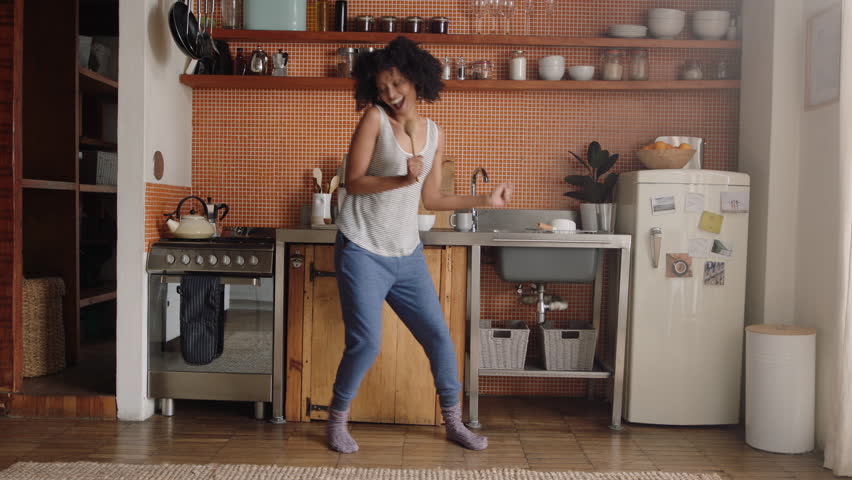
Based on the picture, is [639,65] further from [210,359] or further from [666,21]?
[210,359]

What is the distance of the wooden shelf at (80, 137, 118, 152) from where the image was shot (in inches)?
174

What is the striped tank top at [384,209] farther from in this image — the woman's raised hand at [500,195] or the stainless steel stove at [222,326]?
the stainless steel stove at [222,326]

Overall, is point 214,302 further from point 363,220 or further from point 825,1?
point 825,1

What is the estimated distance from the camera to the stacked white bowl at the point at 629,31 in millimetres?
3566

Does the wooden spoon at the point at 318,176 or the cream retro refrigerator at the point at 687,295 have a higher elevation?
the wooden spoon at the point at 318,176

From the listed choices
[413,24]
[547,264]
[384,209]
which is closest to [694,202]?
[547,264]

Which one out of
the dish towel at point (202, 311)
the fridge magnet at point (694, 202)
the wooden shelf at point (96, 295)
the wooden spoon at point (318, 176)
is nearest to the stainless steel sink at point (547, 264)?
the fridge magnet at point (694, 202)

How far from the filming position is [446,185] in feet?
12.1

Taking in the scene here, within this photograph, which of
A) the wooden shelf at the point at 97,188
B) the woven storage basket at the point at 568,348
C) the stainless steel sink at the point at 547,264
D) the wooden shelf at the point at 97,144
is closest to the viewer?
the stainless steel sink at the point at 547,264

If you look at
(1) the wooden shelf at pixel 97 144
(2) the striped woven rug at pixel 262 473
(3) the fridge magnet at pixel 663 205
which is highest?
(1) the wooden shelf at pixel 97 144

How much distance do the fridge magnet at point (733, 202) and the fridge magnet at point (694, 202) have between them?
10 centimetres

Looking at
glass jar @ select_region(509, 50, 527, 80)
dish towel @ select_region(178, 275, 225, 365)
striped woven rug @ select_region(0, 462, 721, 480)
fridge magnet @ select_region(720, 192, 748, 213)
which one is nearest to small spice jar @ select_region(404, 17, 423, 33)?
glass jar @ select_region(509, 50, 527, 80)

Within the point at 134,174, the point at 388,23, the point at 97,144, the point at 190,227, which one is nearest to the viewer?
the point at 134,174

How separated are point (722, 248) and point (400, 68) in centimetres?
165
